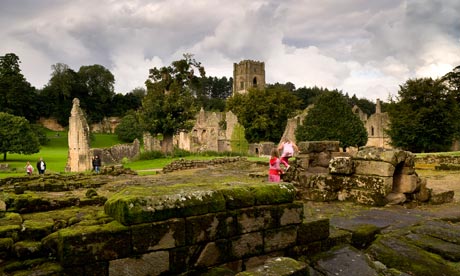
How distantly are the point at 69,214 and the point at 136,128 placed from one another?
2695 inches

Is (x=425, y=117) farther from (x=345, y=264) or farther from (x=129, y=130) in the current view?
(x=129, y=130)

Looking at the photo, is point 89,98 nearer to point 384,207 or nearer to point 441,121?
point 441,121

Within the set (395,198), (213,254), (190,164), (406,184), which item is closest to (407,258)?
(213,254)

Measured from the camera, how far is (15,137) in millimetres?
41875

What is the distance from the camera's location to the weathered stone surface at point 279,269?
140 inches

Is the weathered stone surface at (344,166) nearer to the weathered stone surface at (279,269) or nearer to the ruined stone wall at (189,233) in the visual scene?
the ruined stone wall at (189,233)

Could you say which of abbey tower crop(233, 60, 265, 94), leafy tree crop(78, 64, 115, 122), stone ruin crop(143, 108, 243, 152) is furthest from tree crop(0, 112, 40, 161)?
abbey tower crop(233, 60, 265, 94)

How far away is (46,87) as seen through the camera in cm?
8294

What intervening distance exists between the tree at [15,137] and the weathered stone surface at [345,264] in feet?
147

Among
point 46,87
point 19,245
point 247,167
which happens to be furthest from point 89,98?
point 19,245

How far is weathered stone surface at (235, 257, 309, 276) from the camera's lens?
3567mm

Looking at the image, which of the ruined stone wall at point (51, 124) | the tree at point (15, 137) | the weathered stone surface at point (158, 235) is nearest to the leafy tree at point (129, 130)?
the ruined stone wall at point (51, 124)

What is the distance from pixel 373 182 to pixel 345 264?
4649mm

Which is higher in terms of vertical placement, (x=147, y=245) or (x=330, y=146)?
(x=330, y=146)
